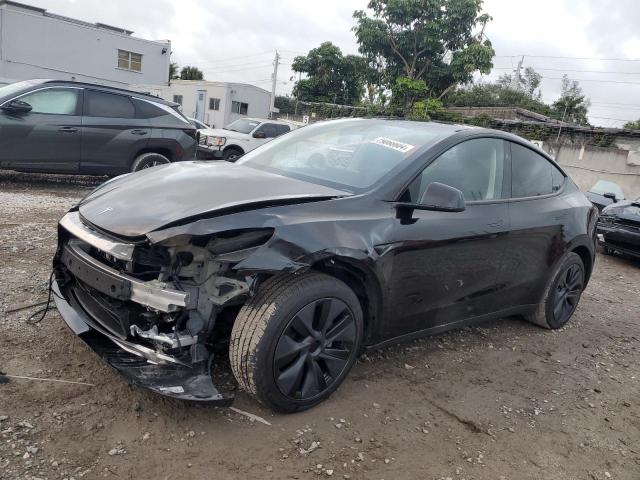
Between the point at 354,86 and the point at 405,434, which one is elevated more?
the point at 354,86

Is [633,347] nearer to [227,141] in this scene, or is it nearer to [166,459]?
[166,459]

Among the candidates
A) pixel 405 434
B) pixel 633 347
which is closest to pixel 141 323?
pixel 405 434

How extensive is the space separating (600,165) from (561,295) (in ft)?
51.0

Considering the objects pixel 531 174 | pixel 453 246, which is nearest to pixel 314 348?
pixel 453 246

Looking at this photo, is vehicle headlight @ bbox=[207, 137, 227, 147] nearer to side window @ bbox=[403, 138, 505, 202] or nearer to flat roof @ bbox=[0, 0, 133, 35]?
side window @ bbox=[403, 138, 505, 202]

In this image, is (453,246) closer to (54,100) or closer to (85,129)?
(85,129)

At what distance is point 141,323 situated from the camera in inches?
102

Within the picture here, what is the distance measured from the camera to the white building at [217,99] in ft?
117

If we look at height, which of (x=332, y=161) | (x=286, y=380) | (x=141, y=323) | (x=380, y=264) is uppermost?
(x=332, y=161)

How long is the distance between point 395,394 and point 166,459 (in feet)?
4.58

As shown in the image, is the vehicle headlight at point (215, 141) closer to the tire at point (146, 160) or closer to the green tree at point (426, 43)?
the tire at point (146, 160)

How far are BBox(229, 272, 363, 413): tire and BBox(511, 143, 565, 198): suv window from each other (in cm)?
185

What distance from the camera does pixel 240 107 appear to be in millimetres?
36938

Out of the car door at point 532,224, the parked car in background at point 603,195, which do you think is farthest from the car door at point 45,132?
the parked car in background at point 603,195
